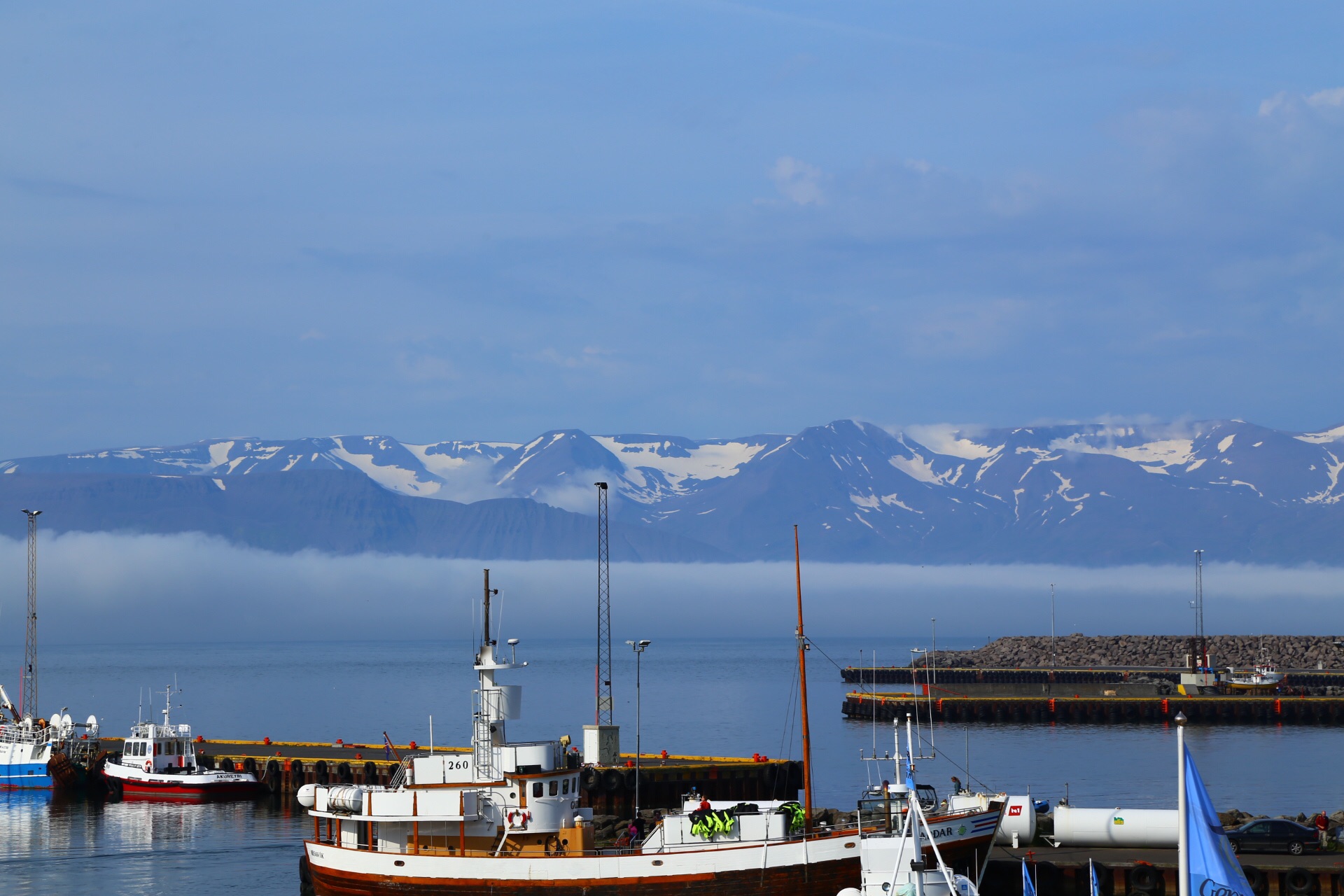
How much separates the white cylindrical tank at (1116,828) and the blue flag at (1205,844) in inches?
997

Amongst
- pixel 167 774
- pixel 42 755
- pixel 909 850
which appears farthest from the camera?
pixel 42 755

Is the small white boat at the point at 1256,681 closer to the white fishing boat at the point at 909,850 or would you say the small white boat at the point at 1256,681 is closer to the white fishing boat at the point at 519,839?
the white fishing boat at the point at 909,850

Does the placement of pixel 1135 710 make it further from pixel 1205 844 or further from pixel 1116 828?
pixel 1205 844

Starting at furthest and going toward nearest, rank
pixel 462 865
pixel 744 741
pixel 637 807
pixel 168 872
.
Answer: pixel 744 741
pixel 637 807
pixel 168 872
pixel 462 865

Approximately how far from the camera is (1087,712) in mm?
125250

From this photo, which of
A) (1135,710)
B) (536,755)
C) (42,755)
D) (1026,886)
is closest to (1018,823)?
(1026,886)

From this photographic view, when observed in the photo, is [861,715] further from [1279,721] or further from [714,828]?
[714,828]

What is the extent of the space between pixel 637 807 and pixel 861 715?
253 feet

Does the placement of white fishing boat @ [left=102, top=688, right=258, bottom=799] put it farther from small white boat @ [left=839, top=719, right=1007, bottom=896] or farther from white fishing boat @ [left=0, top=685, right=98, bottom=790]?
small white boat @ [left=839, top=719, right=1007, bottom=896]

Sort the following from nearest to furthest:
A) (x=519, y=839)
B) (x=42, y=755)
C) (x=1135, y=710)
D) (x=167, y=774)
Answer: (x=519, y=839) < (x=167, y=774) < (x=42, y=755) < (x=1135, y=710)

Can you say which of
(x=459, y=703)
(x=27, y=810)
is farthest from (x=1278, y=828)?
(x=459, y=703)

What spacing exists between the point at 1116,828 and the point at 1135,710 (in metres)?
80.1

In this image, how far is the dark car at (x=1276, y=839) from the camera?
45969mm

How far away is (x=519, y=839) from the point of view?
44.8 metres
